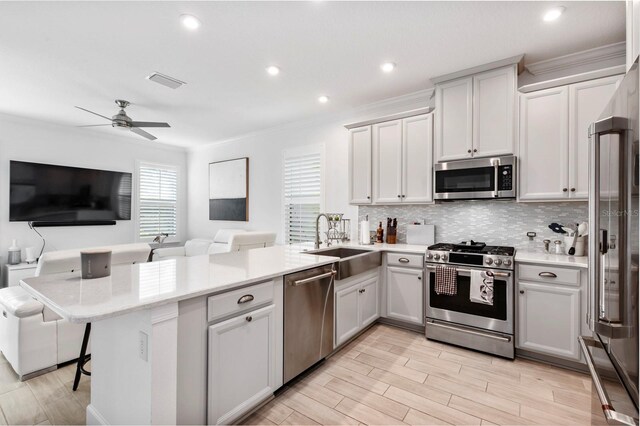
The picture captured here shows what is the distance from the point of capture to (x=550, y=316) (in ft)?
8.16

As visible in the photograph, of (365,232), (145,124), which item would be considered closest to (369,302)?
(365,232)

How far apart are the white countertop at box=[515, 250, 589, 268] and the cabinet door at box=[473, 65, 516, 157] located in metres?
0.97

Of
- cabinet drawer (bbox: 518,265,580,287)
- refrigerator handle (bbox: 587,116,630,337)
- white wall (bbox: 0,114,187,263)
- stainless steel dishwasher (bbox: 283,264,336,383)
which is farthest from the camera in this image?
white wall (bbox: 0,114,187,263)

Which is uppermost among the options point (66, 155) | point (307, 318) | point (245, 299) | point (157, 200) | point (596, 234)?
point (66, 155)

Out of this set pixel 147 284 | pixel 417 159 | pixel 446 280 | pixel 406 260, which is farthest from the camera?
pixel 417 159

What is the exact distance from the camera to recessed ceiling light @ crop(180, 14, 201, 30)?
222 cm

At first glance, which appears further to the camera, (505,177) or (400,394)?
(505,177)

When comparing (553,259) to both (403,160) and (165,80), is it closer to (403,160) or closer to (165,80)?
(403,160)

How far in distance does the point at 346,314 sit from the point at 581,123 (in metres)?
2.61

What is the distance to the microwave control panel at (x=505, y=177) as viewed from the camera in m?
2.79

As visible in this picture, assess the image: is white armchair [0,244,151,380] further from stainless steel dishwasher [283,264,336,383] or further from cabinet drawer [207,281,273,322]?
stainless steel dishwasher [283,264,336,383]

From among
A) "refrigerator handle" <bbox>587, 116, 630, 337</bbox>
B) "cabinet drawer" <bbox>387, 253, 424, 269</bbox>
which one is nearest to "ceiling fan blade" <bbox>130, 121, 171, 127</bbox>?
"cabinet drawer" <bbox>387, 253, 424, 269</bbox>

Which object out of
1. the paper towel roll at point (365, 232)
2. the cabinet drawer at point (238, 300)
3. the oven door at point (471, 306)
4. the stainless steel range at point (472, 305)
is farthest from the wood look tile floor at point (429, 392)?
the paper towel roll at point (365, 232)

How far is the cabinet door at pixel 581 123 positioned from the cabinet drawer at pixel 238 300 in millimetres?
2661
